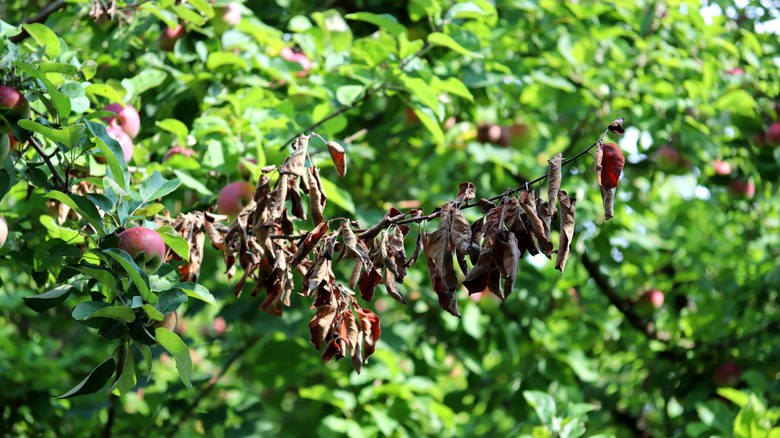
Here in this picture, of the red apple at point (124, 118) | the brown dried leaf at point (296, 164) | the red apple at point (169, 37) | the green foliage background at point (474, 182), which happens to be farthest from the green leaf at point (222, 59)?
the brown dried leaf at point (296, 164)

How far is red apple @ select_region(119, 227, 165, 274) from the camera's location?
127 cm

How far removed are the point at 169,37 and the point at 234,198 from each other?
0.69 metres

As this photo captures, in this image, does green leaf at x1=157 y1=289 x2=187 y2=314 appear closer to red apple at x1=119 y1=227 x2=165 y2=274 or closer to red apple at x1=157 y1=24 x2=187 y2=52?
red apple at x1=119 y1=227 x2=165 y2=274

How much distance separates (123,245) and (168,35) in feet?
3.66

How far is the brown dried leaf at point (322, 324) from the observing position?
1171 millimetres

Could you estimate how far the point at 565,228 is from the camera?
1033 millimetres

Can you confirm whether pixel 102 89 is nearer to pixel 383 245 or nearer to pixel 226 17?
pixel 226 17

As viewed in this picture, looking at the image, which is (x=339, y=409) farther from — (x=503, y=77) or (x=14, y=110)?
(x=14, y=110)

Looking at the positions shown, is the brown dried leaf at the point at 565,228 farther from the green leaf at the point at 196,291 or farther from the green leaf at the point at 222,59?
the green leaf at the point at 222,59

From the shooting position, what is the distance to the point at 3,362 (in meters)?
3.12

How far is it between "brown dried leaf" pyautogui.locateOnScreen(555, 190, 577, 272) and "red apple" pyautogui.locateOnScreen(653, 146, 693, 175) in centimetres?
233

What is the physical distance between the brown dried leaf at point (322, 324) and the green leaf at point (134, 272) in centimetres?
27

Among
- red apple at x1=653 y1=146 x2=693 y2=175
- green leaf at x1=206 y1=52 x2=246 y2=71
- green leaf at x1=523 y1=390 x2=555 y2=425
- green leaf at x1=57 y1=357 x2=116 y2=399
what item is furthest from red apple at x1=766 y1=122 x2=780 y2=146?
green leaf at x1=57 y1=357 x2=116 y2=399

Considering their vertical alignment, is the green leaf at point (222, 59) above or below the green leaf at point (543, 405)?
above
